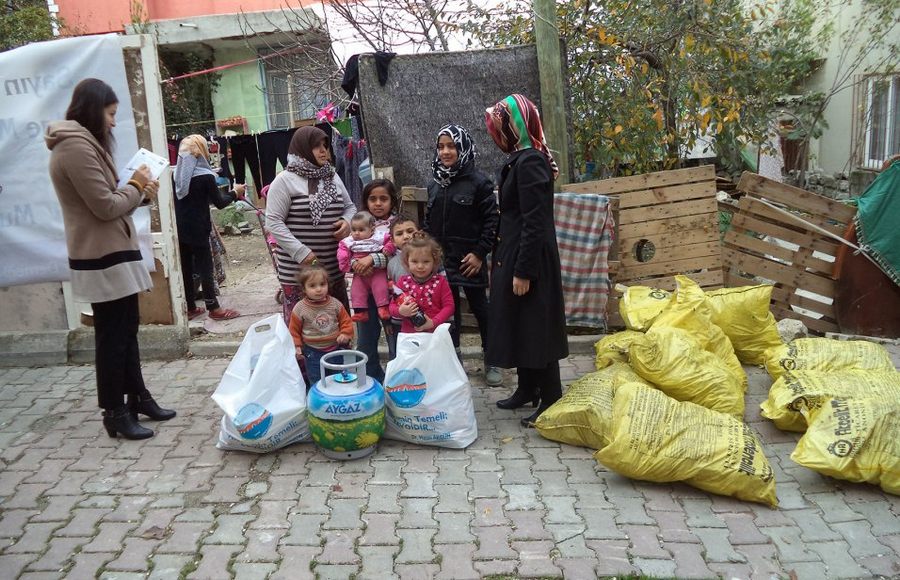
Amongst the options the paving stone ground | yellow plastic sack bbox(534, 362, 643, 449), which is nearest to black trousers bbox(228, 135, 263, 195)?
the paving stone ground

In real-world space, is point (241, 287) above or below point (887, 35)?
below

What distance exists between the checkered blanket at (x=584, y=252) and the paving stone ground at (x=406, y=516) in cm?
145

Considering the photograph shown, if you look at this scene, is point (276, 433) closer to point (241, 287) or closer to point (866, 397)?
point (866, 397)

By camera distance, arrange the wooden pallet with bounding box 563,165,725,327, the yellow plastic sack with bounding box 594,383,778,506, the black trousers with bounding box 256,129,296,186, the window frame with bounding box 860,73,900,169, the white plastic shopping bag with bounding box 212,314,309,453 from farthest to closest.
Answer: the window frame with bounding box 860,73,900,169 < the black trousers with bounding box 256,129,296,186 < the wooden pallet with bounding box 563,165,725,327 < the white plastic shopping bag with bounding box 212,314,309,453 < the yellow plastic sack with bounding box 594,383,778,506

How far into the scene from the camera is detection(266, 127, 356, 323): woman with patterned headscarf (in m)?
4.28

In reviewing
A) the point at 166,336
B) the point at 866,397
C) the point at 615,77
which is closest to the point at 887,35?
the point at 615,77

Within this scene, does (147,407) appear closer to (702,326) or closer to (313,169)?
(313,169)

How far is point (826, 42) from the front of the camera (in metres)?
11.0

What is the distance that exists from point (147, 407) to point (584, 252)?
10.4 ft

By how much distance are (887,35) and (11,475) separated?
445 inches

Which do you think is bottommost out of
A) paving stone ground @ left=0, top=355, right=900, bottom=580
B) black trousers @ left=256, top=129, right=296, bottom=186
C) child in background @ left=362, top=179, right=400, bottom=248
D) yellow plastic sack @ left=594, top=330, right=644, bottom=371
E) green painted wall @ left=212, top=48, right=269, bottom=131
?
paving stone ground @ left=0, top=355, right=900, bottom=580

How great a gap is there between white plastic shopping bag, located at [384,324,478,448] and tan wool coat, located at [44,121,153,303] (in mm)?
1566

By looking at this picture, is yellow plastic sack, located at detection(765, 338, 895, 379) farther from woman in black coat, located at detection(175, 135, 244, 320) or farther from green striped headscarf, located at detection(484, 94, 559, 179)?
woman in black coat, located at detection(175, 135, 244, 320)

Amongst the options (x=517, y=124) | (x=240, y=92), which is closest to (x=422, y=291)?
(x=517, y=124)
